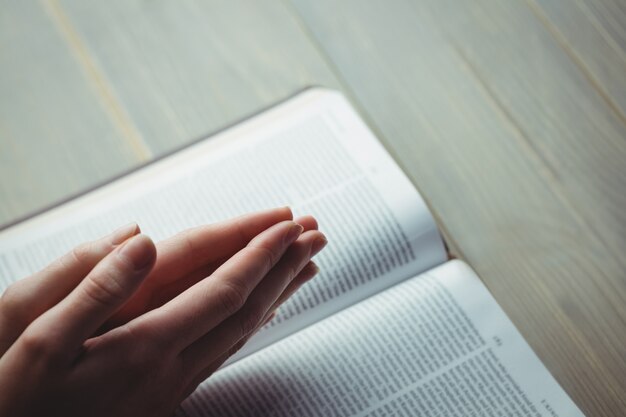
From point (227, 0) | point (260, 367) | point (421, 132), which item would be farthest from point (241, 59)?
point (260, 367)

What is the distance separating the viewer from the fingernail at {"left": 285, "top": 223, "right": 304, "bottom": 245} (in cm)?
55

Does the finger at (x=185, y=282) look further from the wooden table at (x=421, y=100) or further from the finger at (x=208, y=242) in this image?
the wooden table at (x=421, y=100)

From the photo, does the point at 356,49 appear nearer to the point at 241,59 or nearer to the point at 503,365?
the point at 241,59

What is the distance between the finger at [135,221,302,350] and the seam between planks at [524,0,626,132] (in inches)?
16.5

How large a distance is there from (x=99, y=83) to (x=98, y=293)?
1.34ft

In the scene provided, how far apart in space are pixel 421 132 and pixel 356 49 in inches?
5.4

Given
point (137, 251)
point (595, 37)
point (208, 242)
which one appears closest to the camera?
point (137, 251)

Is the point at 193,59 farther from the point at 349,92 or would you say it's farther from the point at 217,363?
the point at 217,363

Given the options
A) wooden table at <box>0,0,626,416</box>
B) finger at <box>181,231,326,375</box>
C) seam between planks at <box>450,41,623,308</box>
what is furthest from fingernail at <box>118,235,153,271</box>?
seam between planks at <box>450,41,623,308</box>

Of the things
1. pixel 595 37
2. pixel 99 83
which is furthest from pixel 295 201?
pixel 595 37

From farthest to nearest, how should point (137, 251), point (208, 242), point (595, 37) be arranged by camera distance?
point (595, 37)
point (208, 242)
point (137, 251)

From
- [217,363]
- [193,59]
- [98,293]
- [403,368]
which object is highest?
[193,59]

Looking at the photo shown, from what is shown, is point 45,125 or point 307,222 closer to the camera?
point 307,222

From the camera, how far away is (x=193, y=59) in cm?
81
